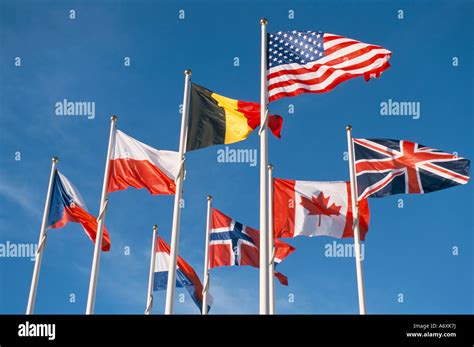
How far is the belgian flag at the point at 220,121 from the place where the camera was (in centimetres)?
1873

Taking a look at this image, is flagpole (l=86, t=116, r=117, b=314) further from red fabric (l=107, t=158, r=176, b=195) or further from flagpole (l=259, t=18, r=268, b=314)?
flagpole (l=259, t=18, r=268, b=314)

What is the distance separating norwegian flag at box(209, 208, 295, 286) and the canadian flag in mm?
3319

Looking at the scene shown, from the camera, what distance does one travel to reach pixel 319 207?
22469 mm

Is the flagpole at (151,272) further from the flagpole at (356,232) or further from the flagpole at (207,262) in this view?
the flagpole at (356,232)

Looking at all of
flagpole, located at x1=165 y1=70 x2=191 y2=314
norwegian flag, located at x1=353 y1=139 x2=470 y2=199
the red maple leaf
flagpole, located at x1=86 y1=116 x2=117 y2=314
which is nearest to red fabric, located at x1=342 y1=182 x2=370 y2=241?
the red maple leaf

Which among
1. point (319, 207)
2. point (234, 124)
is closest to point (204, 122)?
point (234, 124)

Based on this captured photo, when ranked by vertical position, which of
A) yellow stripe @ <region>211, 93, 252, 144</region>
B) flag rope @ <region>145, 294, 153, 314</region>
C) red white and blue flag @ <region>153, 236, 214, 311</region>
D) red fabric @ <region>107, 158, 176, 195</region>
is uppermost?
yellow stripe @ <region>211, 93, 252, 144</region>

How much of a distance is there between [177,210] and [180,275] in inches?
411

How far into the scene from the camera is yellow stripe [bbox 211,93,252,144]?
736 inches

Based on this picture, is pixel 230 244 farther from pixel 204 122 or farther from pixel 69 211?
pixel 204 122

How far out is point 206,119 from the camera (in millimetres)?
19188
